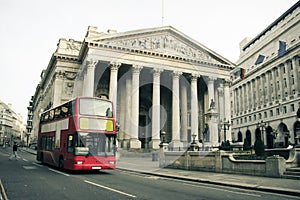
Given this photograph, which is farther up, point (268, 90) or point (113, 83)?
point (268, 90)

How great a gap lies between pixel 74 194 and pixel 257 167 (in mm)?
10999

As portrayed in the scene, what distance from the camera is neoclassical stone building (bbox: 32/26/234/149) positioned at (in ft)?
124

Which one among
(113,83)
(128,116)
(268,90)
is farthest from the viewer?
(268,90)

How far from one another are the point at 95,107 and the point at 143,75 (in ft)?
97.6

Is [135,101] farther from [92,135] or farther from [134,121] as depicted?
[92,135]

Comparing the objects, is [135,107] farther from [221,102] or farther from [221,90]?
[221,90]

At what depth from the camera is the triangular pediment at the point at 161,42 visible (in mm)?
38312

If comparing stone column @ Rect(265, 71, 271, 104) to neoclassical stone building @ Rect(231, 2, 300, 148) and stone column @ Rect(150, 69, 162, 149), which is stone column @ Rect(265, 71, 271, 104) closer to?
neoclassical stone building @ Rect(231, 2, 300, 148)

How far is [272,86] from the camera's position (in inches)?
2377

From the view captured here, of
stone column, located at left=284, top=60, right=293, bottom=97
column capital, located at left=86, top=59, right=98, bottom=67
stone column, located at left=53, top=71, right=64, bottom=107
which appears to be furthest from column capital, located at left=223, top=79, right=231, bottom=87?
stone column, located at left=53, top=71, right=64, bottom=107

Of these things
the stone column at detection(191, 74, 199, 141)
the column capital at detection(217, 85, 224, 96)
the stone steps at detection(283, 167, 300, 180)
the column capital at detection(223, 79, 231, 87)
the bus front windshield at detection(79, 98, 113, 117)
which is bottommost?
the stone steps at detection(283, 167, 300, 180)

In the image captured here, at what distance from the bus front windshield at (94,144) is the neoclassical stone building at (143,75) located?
20.2 m

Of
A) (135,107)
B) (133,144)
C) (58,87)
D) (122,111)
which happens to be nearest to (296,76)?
(135,107)

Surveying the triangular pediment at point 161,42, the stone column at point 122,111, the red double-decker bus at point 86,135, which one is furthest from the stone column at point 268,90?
the red double-decker bus at point 86,135
